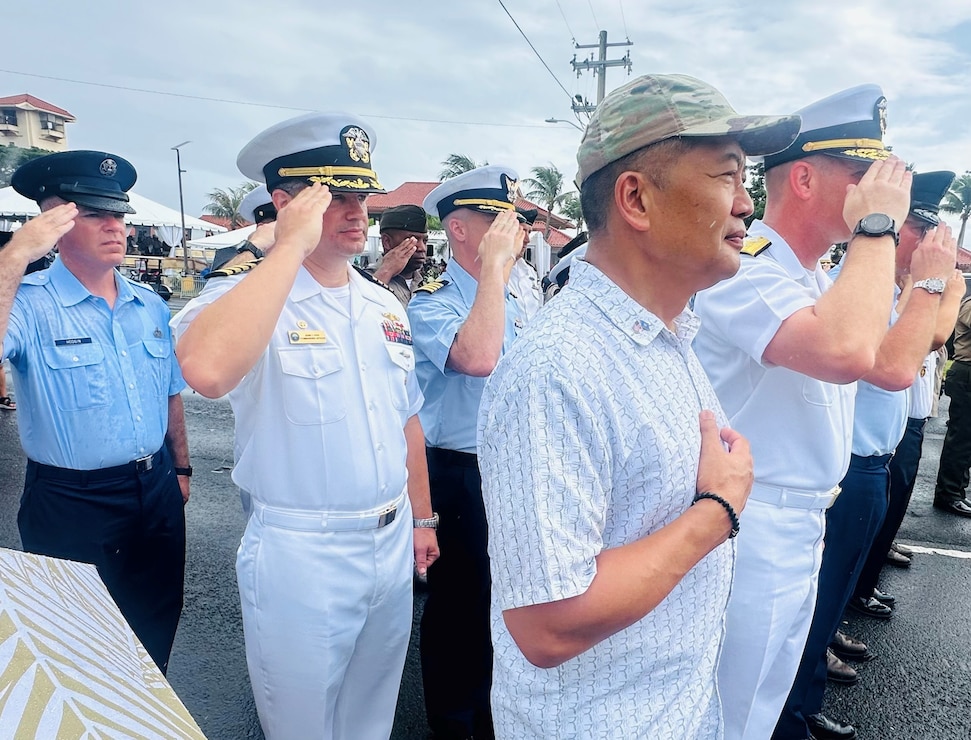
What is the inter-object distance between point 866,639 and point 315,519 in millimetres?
3408

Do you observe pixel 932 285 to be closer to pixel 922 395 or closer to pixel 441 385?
pixel 441 385

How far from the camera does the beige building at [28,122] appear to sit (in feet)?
191

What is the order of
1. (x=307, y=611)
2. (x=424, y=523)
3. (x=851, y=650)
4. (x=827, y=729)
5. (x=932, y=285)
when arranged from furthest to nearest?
(x=851, y=650) → (x=827, y=729) → (x=424, y=523) → (x=932, y=285) → (x=307, y=611)

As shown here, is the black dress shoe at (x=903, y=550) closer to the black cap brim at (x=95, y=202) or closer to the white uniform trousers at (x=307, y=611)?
the white uniform trousers at (x=307, y=611)

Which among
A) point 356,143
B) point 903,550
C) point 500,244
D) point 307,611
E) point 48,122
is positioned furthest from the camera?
point 48,122

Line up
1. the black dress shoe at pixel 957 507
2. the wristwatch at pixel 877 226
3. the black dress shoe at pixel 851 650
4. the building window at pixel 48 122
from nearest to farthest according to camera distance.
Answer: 1. the wristwatch at pixel 877 226
2. the black dress shoe at pixel 851 650
3. the black dress shoe at pixel 957 507
4. the building window at pixel 48 122

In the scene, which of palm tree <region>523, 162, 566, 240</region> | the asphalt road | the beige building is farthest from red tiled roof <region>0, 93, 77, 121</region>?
the asphalt road

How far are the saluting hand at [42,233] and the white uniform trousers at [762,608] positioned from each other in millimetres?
2416

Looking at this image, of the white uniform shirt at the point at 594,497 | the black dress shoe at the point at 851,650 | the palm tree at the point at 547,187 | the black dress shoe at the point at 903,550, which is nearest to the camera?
the white uniform shirt at the point at 594,497

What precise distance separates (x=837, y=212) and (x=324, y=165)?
1.58 meters

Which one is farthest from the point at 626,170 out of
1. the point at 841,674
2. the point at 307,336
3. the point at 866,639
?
the point at 866,639

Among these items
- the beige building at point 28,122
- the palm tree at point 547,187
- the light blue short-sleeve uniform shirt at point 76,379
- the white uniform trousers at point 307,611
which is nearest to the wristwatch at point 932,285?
the white uniform trousers at point 307,611

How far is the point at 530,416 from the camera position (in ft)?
3.41

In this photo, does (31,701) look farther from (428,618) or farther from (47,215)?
(428,618)
